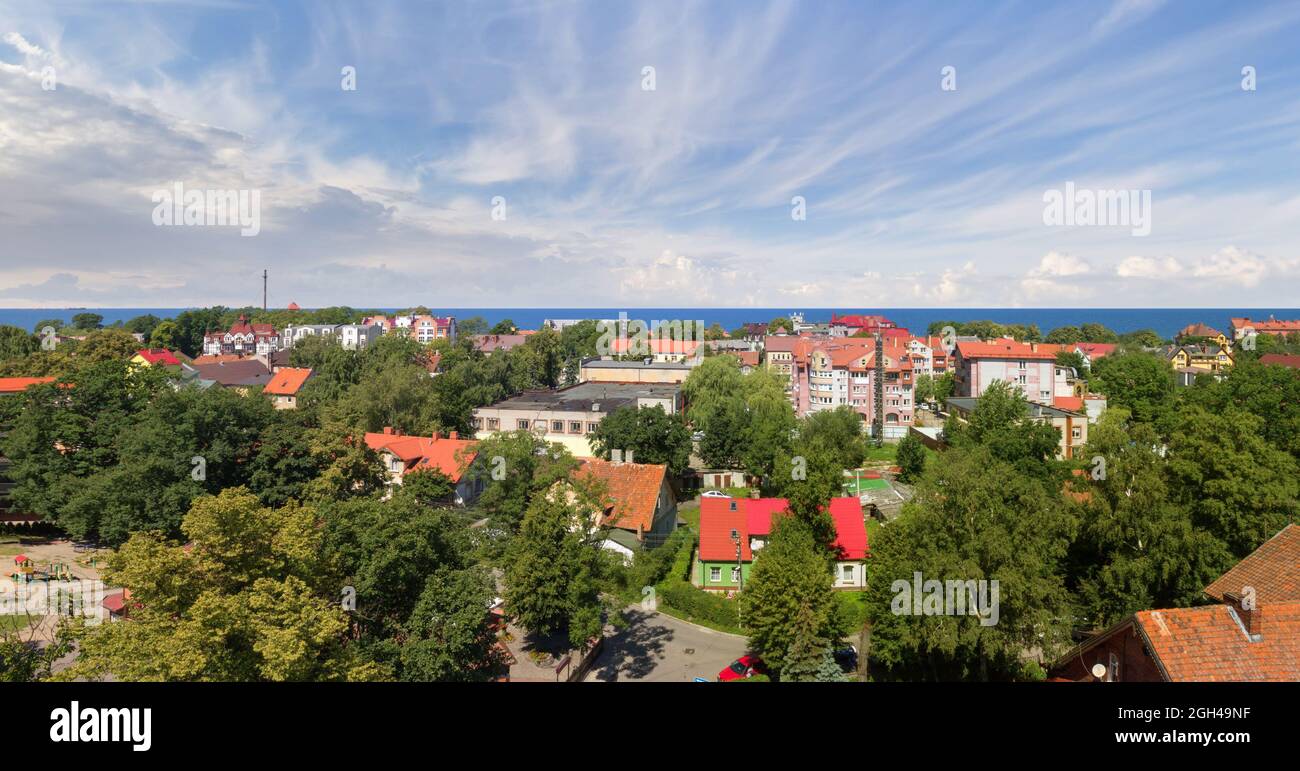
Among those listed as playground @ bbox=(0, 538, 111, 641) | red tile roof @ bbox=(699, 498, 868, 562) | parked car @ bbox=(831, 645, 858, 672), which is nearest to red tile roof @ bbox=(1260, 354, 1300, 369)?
red tile roof @ bbox=(699, 498, 868, 562)

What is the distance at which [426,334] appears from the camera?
114 metres

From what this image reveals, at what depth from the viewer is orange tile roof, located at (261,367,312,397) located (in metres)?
55.8

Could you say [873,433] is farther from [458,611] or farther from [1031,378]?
[458,611]

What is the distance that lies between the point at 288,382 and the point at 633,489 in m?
40.1

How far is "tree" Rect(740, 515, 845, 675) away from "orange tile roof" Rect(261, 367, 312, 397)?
4813cm

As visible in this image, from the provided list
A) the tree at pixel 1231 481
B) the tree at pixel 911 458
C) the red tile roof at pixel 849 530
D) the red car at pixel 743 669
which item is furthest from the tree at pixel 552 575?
the tree at pixel 911 458

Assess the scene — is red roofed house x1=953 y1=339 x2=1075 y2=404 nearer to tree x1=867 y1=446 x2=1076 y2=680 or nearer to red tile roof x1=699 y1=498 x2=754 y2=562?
red tile roof x1=699 y1=498 x2=754 y2=562

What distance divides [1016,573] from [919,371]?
195 feet

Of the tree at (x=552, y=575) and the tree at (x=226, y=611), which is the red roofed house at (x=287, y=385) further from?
the tree at (x=226, y=611)

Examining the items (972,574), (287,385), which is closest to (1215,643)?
(972,574)

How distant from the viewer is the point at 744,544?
84.6 feet

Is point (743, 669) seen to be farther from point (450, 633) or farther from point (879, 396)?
point (879, 396)

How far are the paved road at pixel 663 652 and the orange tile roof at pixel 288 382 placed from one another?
43.2 m
